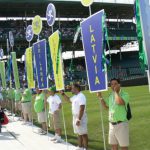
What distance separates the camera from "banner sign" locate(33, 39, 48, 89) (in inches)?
465

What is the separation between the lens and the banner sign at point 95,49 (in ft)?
23.5

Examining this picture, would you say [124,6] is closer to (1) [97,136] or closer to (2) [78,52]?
(2) [78,52]

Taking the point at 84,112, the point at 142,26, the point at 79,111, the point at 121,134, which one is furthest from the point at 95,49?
the point at 142,26

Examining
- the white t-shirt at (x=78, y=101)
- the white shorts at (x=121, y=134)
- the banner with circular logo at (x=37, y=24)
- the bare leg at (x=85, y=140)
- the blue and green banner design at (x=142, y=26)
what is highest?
the banner with circular logo at (x=37, y=24)

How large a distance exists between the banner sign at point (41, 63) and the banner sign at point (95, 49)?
415 cm

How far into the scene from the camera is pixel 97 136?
11492 millimetres

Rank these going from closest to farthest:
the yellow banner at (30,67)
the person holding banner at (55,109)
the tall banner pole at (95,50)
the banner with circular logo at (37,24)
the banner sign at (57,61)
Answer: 1. the tall banner pole at (95,50)
2. the banner sign at (57,61)
3. the person holding banner at (55,109)
4. the banner with circular logo at (37,24)
5. the yellow banner at (30,67)

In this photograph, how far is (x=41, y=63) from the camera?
12078 mm

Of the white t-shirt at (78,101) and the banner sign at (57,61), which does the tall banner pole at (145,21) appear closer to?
the white t-shirt at (78,101)

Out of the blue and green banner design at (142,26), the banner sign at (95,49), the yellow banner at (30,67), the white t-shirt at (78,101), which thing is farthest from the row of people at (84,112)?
the blue and green banner design at (142,26)

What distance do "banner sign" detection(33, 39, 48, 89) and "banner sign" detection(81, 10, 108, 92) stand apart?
415cm

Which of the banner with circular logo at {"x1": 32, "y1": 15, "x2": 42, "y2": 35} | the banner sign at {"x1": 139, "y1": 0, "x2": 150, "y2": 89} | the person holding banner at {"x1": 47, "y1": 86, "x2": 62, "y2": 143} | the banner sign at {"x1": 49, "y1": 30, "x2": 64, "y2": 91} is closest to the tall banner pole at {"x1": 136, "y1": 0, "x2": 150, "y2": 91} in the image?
the banner sign at {"x1": 139, "y1": 0, "x2": 150, "y2": 89}

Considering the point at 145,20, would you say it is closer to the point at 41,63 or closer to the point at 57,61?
the point at 57,61

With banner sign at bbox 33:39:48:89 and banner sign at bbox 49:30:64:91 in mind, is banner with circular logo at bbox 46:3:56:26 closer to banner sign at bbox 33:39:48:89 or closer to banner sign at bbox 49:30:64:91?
banner sign at bbox 33:39:48:89
